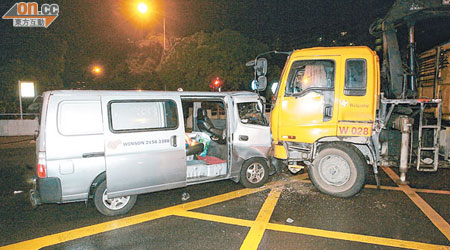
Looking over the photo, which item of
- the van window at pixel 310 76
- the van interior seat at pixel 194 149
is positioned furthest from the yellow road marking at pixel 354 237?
the van window at pixel 310 76

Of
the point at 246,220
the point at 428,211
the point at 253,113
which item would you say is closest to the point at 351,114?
the point at 253,113

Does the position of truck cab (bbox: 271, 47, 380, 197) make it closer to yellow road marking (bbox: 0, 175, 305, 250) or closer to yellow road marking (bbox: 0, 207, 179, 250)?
yellow road marking (bbox: 0, 175, 305, 250)

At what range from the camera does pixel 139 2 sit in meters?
12.8

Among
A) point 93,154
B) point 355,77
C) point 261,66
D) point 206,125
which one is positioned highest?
point 261,66

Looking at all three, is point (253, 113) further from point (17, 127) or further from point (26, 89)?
point (17, 127)

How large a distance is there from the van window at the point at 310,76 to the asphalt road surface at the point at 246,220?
210 cm

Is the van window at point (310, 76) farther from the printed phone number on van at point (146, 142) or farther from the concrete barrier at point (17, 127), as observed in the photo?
the concrete barrier at point (17, 127)

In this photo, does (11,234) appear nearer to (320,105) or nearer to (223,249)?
(223,249)

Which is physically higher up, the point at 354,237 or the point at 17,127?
the point at 17,127

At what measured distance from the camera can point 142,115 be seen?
4984mm

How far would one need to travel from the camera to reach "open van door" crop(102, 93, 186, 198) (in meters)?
4.57

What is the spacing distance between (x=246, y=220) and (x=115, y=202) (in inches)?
83.0

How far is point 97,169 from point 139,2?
33.9 ft

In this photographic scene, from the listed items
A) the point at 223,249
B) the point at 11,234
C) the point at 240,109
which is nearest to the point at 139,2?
the point at 240,109
